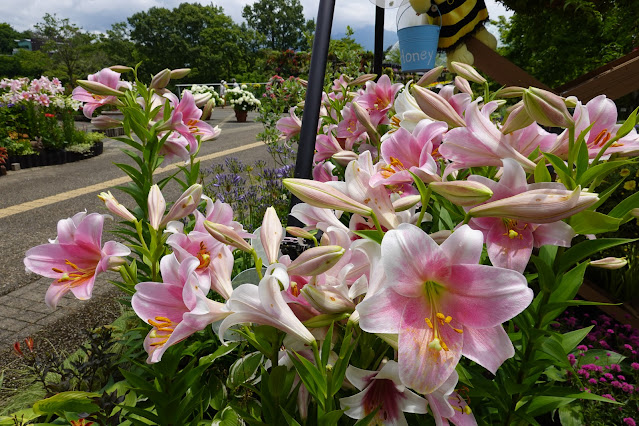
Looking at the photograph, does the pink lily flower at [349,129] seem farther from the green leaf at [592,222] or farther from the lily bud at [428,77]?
the green leaf at [592,222]

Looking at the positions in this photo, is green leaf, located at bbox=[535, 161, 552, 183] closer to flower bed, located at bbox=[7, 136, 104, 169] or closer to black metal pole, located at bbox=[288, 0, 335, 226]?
black metal pole, located at bbox=[288, 0, 335, 226]

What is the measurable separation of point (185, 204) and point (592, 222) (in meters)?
0.67

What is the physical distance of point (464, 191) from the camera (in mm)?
515

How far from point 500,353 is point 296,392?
31 cm

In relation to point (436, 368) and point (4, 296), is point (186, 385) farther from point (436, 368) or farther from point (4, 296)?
point (4, 296)

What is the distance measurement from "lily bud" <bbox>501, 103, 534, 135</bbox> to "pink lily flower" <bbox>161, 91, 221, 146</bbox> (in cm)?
96

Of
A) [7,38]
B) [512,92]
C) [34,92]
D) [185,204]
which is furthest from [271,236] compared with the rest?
[7,38]

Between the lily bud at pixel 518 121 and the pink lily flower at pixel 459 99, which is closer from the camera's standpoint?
the lily bud at pixel 518 121

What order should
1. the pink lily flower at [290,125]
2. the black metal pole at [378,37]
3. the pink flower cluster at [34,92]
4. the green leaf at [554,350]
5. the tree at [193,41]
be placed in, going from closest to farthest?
the green leaf at [554,350], the pink lily flower at [290,125], the black metal pole at [378,37], the pink flower cluster at [34,92], the tree at [193,41]

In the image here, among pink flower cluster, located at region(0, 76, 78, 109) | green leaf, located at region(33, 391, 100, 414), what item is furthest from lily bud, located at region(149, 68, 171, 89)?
pink flower cluster, located at region(0, 76, 78, 109)

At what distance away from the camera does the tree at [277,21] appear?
6400cm

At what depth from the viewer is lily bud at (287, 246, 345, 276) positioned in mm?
521

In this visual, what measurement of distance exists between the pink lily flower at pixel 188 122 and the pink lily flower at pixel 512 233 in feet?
3.25

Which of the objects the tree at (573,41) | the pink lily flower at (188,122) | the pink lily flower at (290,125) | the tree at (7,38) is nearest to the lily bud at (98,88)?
the pink lily flower at (188,122)
